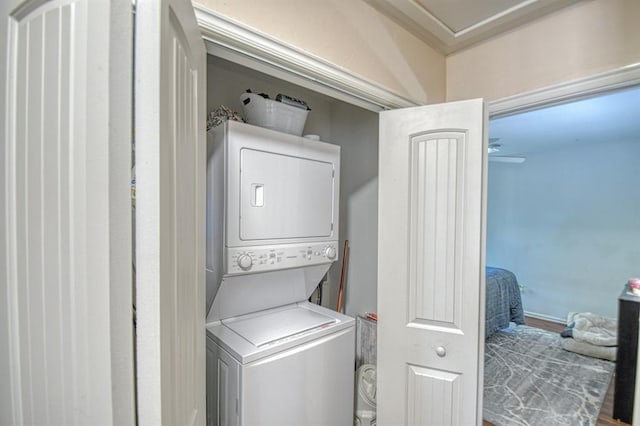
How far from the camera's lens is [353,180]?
2.51m

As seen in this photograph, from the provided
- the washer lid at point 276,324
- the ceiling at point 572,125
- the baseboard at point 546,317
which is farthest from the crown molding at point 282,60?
the baseboard at point 546,317

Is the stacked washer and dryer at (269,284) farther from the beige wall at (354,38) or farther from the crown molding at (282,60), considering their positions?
the beige wall at (354,38)

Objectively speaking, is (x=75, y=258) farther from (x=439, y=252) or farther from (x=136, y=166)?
(x=439, y=252)

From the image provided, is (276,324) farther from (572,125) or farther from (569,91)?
(572,125)

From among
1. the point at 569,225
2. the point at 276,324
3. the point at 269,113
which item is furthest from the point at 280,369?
the point at 569,225

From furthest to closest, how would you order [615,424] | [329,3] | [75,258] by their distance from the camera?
[615,424] < [329,3] < [75,258]

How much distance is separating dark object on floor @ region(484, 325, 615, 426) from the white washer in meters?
1.52

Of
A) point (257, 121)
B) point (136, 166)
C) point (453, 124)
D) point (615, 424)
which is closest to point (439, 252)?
point (453, 124)

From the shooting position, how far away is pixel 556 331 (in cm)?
423

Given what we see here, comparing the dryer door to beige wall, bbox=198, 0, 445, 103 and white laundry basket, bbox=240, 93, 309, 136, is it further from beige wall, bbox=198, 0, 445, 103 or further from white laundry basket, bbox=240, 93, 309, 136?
beige wall, bbox=198, 0, 445, 103

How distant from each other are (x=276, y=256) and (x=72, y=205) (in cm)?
123

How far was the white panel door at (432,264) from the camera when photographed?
1437 millimetres

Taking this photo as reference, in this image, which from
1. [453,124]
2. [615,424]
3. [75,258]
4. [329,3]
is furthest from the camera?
[615,424]

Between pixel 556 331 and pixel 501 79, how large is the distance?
4210mm
